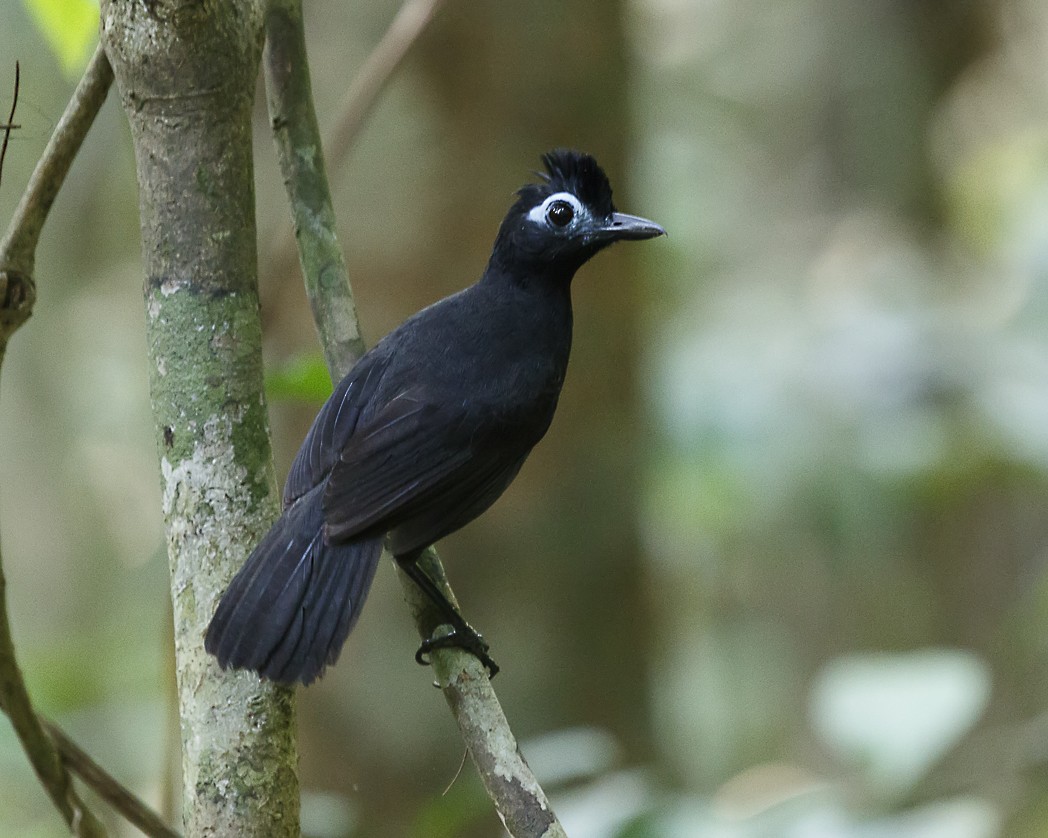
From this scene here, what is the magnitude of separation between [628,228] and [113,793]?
1703mm

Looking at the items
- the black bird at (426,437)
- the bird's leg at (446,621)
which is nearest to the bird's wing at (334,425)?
the black bird at (426,437)

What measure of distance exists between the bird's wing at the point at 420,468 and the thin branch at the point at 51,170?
2.50 feet

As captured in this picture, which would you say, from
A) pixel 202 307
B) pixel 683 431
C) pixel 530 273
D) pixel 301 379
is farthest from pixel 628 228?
pixel 683 431

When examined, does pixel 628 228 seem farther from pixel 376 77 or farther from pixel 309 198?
pixel 309 198

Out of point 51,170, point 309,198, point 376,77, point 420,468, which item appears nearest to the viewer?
point 51,170

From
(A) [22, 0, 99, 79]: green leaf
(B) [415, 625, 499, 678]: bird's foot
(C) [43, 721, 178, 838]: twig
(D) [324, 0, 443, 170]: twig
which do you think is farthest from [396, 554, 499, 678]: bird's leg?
(A) [22, 0, 99, 79]: green leaf

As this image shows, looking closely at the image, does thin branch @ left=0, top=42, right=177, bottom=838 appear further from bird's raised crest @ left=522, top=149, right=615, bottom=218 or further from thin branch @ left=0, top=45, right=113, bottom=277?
bird's raised crest @ left=522, top=149, right=615, bottom=218

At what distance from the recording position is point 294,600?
2.28 metres

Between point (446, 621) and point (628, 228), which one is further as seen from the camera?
point (628, 228)

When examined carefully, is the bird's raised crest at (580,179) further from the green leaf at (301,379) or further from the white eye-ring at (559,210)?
the green leaf at (301,379)

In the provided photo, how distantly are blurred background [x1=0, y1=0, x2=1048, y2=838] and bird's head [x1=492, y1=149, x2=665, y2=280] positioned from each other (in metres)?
0.80

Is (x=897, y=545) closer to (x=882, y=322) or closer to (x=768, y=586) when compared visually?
(x=882, y=322)

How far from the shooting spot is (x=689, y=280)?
9.64 metres

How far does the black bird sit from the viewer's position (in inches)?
87.0
